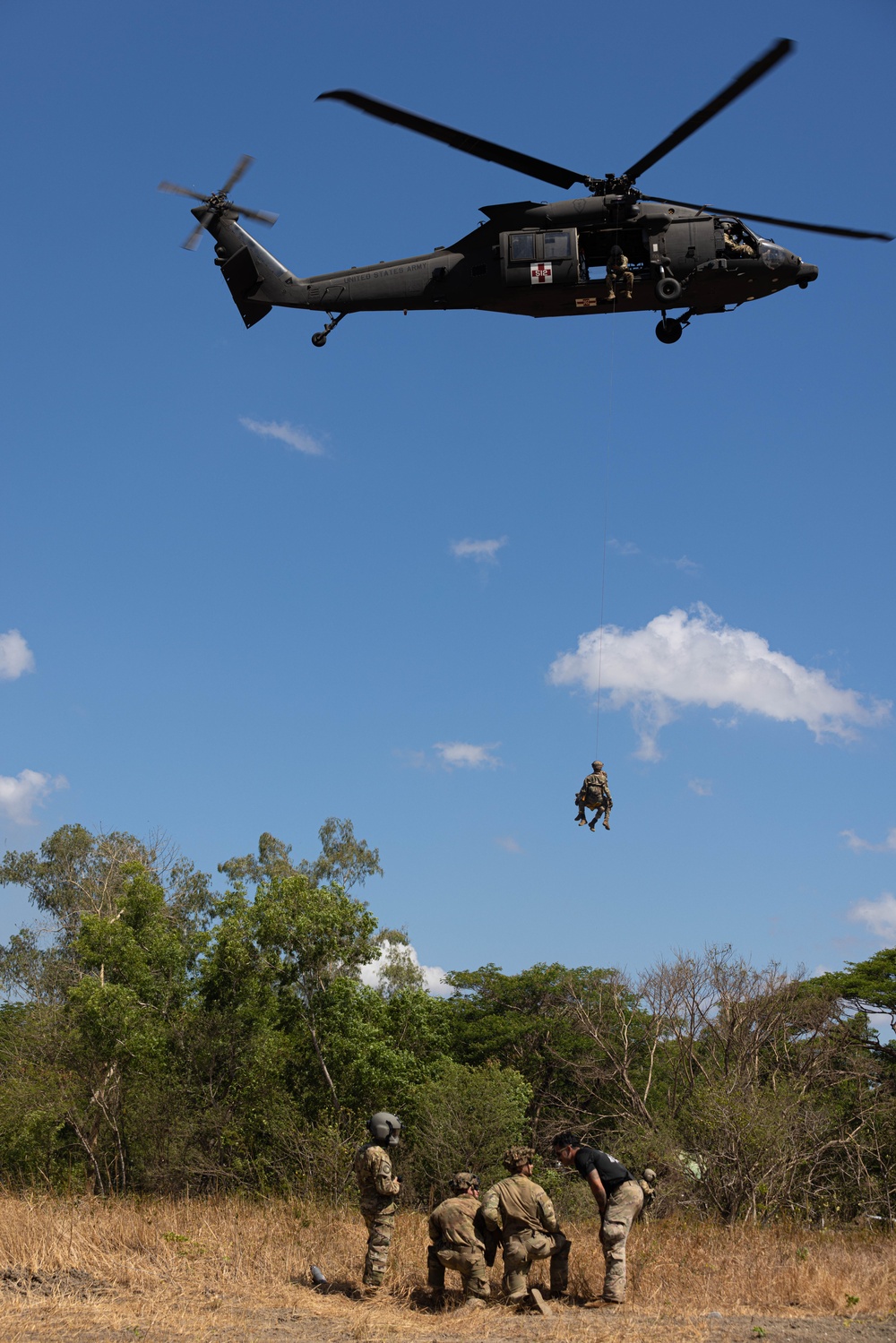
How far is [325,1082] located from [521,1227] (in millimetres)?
14335

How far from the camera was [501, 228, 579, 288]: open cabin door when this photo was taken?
527 inches

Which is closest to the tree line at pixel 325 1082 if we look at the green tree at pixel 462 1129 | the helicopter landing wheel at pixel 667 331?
the green tree at pixel 462 1129

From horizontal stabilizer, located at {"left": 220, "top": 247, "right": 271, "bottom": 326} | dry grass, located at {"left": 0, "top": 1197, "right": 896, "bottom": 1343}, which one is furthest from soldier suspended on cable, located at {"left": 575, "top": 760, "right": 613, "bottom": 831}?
horizontal stabilizer, located at {"left": 220, "top": 247, "right": 271, "bottom": 326}

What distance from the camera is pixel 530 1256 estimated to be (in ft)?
30.7

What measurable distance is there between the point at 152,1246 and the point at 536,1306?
428 centimetres

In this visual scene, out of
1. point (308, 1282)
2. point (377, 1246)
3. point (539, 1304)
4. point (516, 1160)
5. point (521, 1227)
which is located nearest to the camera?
point (539, 1304)

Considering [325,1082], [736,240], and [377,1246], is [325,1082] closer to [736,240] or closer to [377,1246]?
[377,1246]

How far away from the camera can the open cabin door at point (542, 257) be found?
13375mm

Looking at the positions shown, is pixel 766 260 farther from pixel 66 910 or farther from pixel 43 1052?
pixel 66 910

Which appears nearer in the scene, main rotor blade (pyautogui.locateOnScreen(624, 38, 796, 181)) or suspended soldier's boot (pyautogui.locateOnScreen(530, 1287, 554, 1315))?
suspended soldier's boot (pyautogui.locateOnScreen(530, 1287, 554, 1315))

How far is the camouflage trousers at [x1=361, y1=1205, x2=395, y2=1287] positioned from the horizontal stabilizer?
12.7 meters

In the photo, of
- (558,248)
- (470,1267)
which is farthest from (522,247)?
(470,1267)

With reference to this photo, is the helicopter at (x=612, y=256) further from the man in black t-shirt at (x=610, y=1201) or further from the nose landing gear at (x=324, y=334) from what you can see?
the man in black t-shirt at (x=610, y=1201)

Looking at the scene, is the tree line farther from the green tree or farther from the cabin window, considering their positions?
the cabin window
